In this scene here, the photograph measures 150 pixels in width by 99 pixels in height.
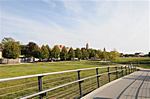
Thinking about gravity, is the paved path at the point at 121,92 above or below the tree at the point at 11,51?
below

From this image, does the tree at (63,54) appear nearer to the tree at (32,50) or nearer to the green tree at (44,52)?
the green tree at (44,52)

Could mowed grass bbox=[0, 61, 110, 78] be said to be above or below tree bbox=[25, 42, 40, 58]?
below

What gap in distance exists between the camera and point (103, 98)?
9234mm

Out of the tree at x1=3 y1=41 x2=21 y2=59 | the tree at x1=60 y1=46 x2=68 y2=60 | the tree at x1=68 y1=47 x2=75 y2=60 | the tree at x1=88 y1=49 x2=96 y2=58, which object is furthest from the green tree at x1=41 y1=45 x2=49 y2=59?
the tree at x1=88 y1=49 x2=96 y2=58

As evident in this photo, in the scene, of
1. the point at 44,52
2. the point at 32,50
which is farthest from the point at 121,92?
the point at 32,50

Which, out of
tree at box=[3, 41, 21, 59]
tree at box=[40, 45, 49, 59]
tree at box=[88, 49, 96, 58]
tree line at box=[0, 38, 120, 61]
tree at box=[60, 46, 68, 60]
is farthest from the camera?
tree at box=[88, 49, 96, 58]

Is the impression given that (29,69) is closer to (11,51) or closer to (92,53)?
(11,51)

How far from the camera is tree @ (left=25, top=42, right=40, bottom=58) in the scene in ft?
408

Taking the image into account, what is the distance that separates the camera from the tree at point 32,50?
408ft

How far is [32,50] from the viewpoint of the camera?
127188 mm

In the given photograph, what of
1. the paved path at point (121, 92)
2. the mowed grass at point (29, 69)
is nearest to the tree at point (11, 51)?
the mowed grass at point (29, 69)

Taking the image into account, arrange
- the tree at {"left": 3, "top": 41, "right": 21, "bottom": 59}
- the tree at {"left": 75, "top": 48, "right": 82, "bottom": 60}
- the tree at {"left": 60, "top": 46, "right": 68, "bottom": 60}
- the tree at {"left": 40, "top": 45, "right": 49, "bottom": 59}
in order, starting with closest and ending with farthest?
the tree at {"left": 3, "top": 41, "right": 21, "bottom": 59}
the tree at {"left": 40, "top": 45, "right": 49, "bottom": 59}
the tree at {"left": 60, "top": 46, "right": 68, "bottom": 60}
the tree at {"left": 75, "top": 48, "right": 82, "bottom": 60}

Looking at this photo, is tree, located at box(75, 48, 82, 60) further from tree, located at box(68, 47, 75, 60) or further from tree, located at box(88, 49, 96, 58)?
tree, located at box(88, 49, 96, 58)

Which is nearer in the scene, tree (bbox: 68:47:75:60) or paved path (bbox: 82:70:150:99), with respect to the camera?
paved path (bbox: 82:70:150:99)
